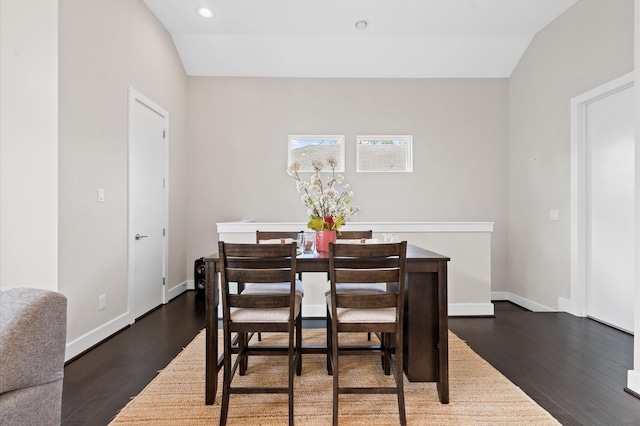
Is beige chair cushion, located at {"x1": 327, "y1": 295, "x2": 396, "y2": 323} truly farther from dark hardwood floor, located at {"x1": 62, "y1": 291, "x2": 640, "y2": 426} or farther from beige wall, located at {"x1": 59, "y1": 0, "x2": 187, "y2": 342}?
beige wall, located at {"x1": 59, "y1": 0, "x2": 187, "y2": 342}

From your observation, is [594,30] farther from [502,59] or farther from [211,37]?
[211,37]

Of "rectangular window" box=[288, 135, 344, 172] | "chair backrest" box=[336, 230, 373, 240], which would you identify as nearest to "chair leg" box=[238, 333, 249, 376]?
"chair backrest" box=[336, 230, 373, 240]

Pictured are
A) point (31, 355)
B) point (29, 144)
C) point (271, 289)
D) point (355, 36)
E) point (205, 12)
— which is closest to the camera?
→ point (31, 355)

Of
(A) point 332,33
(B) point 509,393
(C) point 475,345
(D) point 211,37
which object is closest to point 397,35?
(A) point 332,33

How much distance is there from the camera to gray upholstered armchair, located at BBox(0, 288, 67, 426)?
98 cm

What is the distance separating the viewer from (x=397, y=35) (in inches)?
174

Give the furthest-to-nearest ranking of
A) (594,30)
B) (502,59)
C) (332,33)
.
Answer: (502,59)
(332,33)
(594,30)

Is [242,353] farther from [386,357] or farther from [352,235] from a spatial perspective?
[352,235]

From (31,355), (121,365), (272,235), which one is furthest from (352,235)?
(31,355)

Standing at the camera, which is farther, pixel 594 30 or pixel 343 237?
pixel 594 30

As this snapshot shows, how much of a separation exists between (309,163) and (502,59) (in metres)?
3.04

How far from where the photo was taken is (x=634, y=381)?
2008 millimetres

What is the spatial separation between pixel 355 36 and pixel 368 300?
154 inches

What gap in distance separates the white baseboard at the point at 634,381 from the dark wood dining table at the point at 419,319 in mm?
1160
